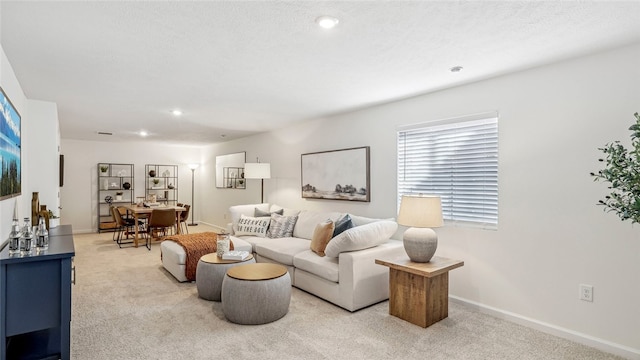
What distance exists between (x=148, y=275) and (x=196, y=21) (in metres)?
3.66

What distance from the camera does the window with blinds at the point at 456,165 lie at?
337 centimetres

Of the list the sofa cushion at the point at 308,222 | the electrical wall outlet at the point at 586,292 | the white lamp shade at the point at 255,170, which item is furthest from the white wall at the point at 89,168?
the electrical wall outlet at the point at 586,292

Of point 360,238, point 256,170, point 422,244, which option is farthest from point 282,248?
point 256,170

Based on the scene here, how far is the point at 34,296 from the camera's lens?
229 centimetres

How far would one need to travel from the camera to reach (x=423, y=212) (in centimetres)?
315

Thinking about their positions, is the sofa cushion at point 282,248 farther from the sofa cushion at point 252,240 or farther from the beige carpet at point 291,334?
the beige carpet at point 291,334

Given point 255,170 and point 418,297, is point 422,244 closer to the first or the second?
point 418,297

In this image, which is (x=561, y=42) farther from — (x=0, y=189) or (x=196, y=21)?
(x=0, y=189)

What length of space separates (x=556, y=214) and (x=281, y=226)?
3341 mm

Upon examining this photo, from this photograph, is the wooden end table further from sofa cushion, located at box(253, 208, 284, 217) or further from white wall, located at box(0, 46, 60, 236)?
white wall, located at box(0, 46, 60, 236)

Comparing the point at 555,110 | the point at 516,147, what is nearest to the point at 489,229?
the point at 516,147

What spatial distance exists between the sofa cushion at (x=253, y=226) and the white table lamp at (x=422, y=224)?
2497mm

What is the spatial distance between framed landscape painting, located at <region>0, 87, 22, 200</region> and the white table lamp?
124 inches

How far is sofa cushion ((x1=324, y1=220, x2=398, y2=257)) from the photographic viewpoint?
3428mm
